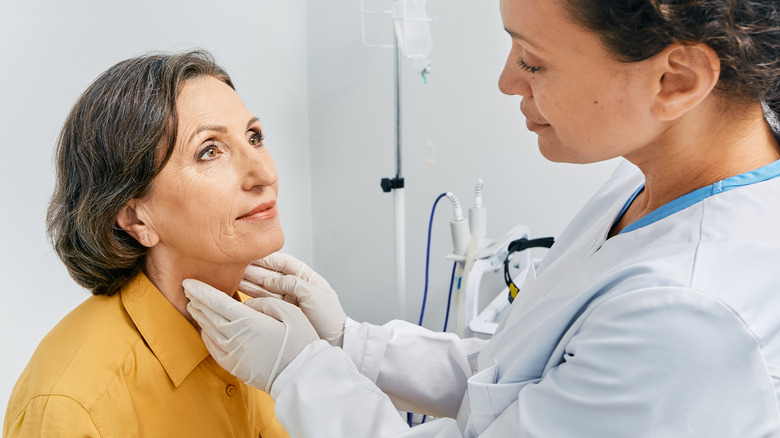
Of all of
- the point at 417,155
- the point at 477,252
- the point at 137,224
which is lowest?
the point at 477,252

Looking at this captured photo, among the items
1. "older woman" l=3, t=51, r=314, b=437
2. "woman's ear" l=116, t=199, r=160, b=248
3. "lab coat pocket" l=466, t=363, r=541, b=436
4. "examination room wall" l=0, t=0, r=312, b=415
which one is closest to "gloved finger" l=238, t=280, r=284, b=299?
"older woman" l=3, t=51, r=314, b=437

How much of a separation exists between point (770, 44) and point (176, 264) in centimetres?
101

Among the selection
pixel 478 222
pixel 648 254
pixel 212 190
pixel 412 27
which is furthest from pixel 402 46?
pixel 648 254

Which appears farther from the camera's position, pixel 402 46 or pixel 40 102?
pixel 402 46

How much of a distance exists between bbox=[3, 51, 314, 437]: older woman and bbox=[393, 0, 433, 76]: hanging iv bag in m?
0.82

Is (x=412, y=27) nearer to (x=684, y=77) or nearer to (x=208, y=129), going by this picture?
(x=208, y=129)

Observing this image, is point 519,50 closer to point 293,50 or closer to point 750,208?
point 750,208

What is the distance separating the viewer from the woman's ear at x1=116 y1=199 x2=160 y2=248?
108cm

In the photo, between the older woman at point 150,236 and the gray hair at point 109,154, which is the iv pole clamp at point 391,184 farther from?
the gray hair at point 109,154

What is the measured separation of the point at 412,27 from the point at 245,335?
1202 millimetres

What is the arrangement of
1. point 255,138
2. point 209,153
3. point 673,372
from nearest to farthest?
point 673,372, point 209,153, point 255,138

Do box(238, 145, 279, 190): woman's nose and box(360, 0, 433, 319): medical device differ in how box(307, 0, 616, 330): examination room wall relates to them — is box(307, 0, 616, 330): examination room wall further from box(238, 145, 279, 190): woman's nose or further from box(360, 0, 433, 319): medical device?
box(238, 145, 279, 190): woman's nose

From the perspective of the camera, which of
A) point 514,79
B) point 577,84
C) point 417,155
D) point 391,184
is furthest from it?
point 417,155

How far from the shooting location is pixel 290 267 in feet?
4.29
